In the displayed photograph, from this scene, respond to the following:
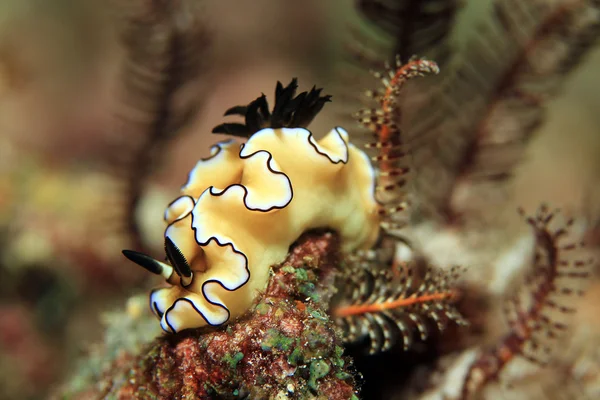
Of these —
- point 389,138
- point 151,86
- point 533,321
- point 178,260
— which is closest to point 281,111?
point 389,138

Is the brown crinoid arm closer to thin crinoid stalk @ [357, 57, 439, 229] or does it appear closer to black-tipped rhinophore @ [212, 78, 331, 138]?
thin crinoid stalk @ [357, 57, 439, 229]

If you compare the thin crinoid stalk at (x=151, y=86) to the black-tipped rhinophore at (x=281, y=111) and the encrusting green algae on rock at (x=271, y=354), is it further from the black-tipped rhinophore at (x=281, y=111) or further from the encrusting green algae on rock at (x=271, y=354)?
the encrusting green algae on rock at (x=271, y=354)

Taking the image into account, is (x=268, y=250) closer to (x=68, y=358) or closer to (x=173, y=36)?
(x=173, y=36)

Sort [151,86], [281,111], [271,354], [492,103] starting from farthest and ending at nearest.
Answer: [151,86]
[492,103]
[281,111]
[271,354]

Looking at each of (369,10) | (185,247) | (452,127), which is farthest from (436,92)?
(185,247)

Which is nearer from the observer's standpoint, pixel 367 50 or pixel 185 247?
pixel 185 247

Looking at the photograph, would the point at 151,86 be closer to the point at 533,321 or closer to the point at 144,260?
the point at 144,260
